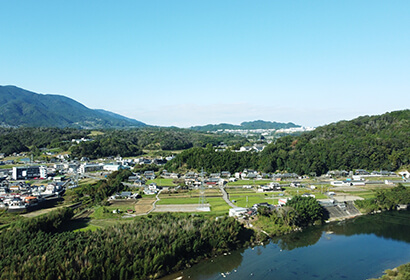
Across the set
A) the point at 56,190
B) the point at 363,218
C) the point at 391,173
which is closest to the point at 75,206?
the point at 56,190

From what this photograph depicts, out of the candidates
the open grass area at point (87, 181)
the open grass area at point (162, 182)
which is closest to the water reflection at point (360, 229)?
the open grass area at point (162, 182)

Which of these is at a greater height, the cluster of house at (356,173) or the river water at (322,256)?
the cluster of house at (356,173)

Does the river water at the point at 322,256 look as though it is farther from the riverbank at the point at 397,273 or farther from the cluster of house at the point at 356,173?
the cluster of house at the point at 356,173

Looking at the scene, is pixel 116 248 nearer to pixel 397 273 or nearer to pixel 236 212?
pixel 236 212

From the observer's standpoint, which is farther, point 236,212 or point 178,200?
point 178,200

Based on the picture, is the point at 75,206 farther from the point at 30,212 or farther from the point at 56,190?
the point at 56,190

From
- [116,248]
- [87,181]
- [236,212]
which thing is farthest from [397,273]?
[87,181]
